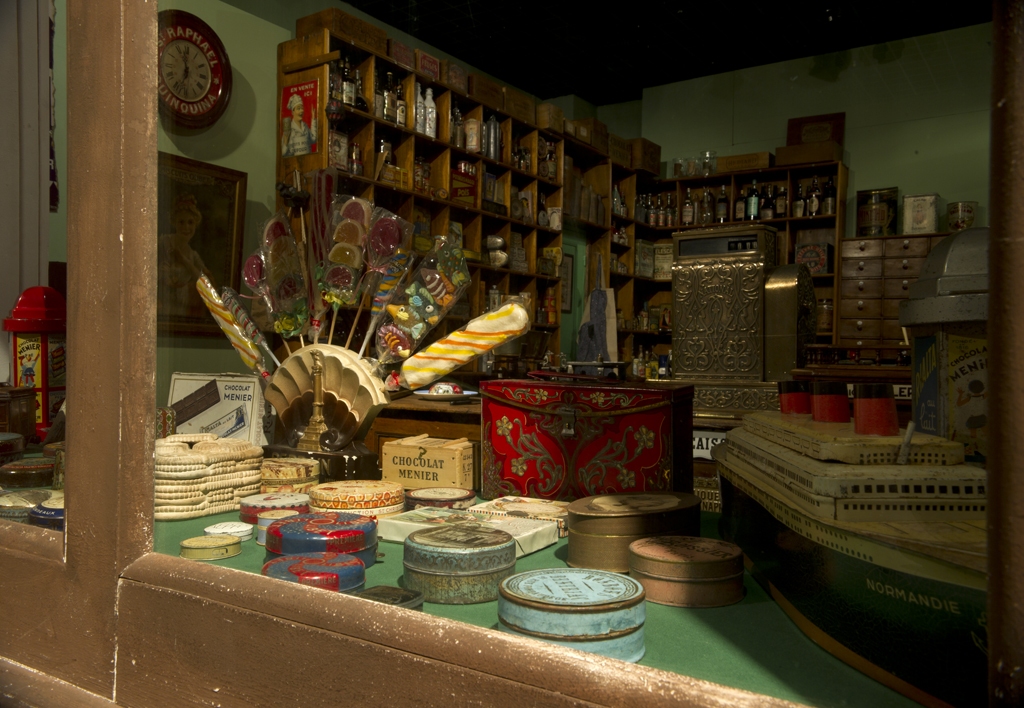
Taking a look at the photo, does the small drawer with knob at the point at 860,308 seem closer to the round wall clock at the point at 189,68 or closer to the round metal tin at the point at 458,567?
the round metal tin at the point at 458,567

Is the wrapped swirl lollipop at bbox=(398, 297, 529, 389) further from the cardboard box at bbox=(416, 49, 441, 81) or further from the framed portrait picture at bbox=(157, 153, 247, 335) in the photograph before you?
the cardboard box at bbox=(416, 49, 441, 81)

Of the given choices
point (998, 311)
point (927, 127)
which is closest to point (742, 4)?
point (927, 127)

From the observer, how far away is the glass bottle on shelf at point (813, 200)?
177 centimetres

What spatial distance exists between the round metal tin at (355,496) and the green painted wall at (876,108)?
75 centimetres

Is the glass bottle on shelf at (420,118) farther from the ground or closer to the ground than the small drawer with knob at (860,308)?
farther from the ground

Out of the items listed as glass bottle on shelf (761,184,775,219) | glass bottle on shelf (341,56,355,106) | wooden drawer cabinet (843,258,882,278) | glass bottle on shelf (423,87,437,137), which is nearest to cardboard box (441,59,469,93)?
glass bottle on shelf (341,56,355,106)

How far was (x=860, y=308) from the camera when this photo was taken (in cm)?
204

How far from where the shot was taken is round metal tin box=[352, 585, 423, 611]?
0.80 m

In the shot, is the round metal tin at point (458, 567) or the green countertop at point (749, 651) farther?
the round metal tin at point (458, 567)

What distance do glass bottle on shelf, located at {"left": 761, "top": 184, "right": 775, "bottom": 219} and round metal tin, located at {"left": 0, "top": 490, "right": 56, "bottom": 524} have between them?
185 centimetres

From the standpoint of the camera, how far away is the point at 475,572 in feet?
2.71

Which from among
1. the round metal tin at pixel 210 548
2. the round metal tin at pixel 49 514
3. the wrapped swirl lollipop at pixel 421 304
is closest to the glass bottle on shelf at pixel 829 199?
the wrapped swirl lollipop at pixel 421 304

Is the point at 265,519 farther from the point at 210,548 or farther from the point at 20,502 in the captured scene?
the point at 20,502

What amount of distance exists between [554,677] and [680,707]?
0.11 meters
